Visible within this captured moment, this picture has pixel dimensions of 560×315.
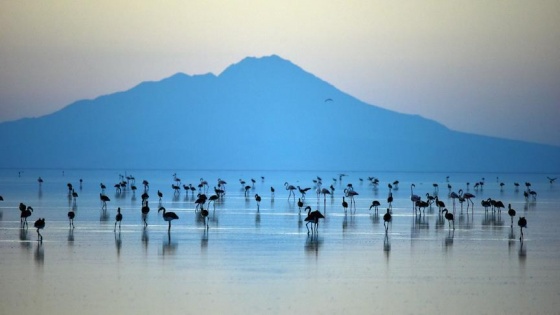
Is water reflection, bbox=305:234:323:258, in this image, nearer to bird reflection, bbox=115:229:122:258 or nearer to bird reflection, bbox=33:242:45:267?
bird reflection, bbox=115:229:122:258

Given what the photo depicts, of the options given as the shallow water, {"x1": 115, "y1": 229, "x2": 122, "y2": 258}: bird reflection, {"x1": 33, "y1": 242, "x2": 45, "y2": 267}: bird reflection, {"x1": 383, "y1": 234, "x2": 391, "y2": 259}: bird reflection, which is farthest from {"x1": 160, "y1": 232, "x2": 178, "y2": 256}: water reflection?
{"x1": 383, "y1": 234, "x2": 391, "y2": 259}: bird reflection

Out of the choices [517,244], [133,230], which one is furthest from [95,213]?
[517,244]

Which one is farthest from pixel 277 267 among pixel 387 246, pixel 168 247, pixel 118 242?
pixel 118 242

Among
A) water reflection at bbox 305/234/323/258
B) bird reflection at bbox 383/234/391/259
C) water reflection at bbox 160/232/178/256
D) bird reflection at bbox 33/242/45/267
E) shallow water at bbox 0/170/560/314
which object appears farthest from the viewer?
bird reflection at bbox 383/234/391/259

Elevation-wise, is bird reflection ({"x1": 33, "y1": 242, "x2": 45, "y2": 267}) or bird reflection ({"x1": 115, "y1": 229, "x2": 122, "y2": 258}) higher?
bird reflection ({"x1": 115, "y1": 229, "x2": 122, "y2": 258})

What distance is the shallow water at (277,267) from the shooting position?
14.3 metres

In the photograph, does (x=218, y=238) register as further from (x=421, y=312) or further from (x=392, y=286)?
(x=421, y=312)

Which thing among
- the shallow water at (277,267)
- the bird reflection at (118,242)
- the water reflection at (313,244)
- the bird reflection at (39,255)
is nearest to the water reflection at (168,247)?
the shallow water at (277,267)

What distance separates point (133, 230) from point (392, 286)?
11233 millimetres

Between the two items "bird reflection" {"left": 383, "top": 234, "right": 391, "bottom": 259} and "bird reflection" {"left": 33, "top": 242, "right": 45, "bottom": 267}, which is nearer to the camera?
"bird reflection" {"left": 33, "top": 242, "right": 45, "bottom": 267}

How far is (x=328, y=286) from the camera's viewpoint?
623 inches

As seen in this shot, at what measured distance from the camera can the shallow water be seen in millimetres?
14273

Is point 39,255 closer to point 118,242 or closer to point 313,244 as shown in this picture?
point 118,242

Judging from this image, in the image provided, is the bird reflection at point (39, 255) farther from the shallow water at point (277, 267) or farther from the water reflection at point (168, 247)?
the water reflection at point (168, 247)
